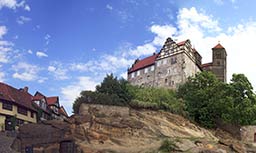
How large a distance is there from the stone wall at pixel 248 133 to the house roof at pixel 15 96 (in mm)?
31622

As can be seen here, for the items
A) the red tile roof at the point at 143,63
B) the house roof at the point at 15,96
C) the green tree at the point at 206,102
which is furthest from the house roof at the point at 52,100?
the green tree at the point at 206,102

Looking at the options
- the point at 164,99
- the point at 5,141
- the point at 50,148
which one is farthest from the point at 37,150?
the point at 164,99

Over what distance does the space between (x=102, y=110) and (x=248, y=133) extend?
18323mm

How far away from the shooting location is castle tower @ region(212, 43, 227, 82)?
267 feet

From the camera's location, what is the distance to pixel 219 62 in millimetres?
82312

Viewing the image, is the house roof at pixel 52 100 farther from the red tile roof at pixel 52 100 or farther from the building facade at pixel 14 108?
the building facade at pixel 14 108

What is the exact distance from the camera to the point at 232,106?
166 feet

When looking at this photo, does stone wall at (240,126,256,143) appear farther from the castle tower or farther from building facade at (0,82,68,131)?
the castle tower

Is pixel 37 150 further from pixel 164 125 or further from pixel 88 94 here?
pixel 164 125

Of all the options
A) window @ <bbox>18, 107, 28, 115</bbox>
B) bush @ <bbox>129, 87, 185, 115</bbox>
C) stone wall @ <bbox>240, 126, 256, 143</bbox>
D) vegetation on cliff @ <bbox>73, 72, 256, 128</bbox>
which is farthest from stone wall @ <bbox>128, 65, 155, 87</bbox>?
stone wall @ <bbox>240, 126, 256, 143</bbox>

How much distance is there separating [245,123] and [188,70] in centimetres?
2624

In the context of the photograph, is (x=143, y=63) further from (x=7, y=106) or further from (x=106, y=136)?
(x=106, y=136)

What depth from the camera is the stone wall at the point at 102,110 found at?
45781mm

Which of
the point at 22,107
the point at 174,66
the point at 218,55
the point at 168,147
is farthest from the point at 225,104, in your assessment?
the point at 218,55
